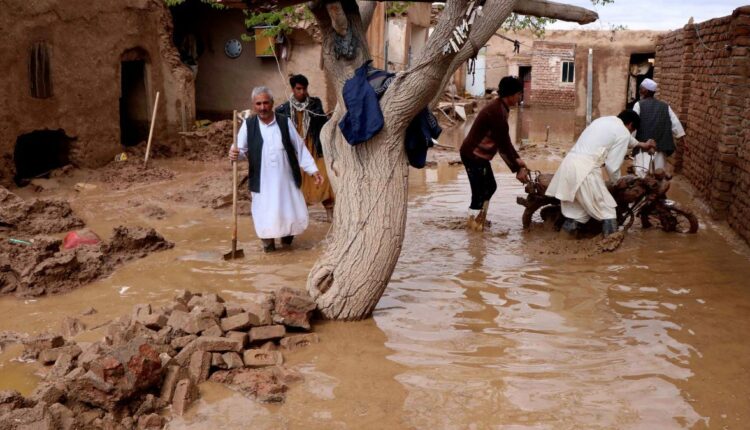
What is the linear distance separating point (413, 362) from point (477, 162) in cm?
392

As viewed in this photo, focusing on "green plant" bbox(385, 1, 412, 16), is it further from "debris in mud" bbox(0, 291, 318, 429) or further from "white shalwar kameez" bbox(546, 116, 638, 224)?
"debris in mud" bbox(0, 291, 318, 429)

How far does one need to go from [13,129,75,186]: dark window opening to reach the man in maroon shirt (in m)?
6.91

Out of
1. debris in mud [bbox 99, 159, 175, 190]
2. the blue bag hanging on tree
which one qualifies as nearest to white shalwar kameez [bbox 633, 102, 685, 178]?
the blue bag hanging on tree

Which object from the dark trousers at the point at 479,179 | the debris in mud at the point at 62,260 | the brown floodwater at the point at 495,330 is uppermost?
the dark trousers at the point at 479,179

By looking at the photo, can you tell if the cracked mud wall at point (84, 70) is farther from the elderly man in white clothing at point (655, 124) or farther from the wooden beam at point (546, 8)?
the elderly man in white clothing at point (655, 124)

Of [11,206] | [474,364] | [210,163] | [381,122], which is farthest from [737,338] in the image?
[210,163]

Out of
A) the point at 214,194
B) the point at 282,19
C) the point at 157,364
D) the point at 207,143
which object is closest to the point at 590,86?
the point at 282,19

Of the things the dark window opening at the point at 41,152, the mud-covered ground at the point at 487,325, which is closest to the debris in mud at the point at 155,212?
the mud-covered ground at the point at 487,325

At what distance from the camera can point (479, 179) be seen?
795 centimetres

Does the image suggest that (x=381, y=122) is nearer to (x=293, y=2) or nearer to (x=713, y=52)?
(x=293, y=2)

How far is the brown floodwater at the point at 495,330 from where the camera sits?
379 cm

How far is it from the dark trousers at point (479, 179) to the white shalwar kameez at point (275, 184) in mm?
1946

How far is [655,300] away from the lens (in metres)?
5.61

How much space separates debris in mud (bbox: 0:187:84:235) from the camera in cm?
784
